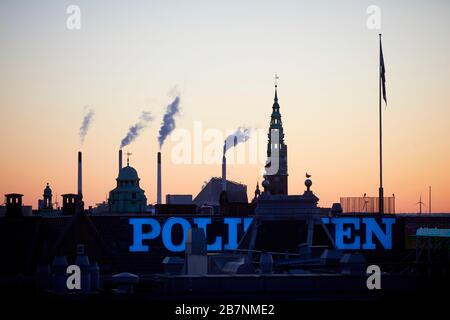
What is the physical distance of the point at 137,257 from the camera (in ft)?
555

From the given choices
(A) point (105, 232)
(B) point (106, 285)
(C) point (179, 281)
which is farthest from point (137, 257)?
(C) point (179, 281)

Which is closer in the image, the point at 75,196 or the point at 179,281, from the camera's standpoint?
the point at 179,281

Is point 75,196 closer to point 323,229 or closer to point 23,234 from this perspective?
point 23,234

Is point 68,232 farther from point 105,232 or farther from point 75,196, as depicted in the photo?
point 75,196

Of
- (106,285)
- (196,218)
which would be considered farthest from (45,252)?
(106,285)

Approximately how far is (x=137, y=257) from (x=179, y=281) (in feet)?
184

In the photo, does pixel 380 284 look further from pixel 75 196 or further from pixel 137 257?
pixel 75 196

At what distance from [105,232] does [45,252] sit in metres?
13.8

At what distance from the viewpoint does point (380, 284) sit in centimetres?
11225
